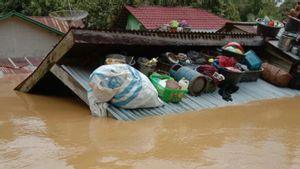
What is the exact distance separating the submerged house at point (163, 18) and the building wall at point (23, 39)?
3615mm

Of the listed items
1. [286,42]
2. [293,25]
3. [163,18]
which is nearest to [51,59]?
[286,42]

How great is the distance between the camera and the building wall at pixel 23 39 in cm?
1745

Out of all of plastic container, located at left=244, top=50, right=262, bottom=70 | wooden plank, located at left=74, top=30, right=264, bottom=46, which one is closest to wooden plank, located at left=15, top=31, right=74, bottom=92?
wooden plank, located at left=74, top=30, right=264, bottom=46

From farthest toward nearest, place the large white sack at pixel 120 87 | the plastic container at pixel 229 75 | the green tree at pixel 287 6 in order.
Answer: the green tree at pixel 287 6 < the plastic container at pixel 229 75 < the large white sack at pixel 120 87

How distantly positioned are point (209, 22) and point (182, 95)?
→ 1308 cm

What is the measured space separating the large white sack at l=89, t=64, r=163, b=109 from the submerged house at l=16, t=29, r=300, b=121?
0.19 m

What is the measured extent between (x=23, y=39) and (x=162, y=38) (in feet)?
34.7

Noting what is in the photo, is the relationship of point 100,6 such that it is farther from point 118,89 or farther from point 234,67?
point 118,89

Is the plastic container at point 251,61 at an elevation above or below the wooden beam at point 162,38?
below

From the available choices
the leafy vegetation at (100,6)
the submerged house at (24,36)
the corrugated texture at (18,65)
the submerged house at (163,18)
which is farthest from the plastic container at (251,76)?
the submerged house at (24,36)

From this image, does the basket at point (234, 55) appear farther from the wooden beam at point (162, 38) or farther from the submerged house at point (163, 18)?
the submerged house at point (163, 18)

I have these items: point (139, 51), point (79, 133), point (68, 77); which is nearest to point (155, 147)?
point (79, 133)

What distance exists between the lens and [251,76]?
10.1 metres

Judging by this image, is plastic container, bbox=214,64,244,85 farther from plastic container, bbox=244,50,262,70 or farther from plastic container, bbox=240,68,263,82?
plastic container, bbox=244,50,262,70
